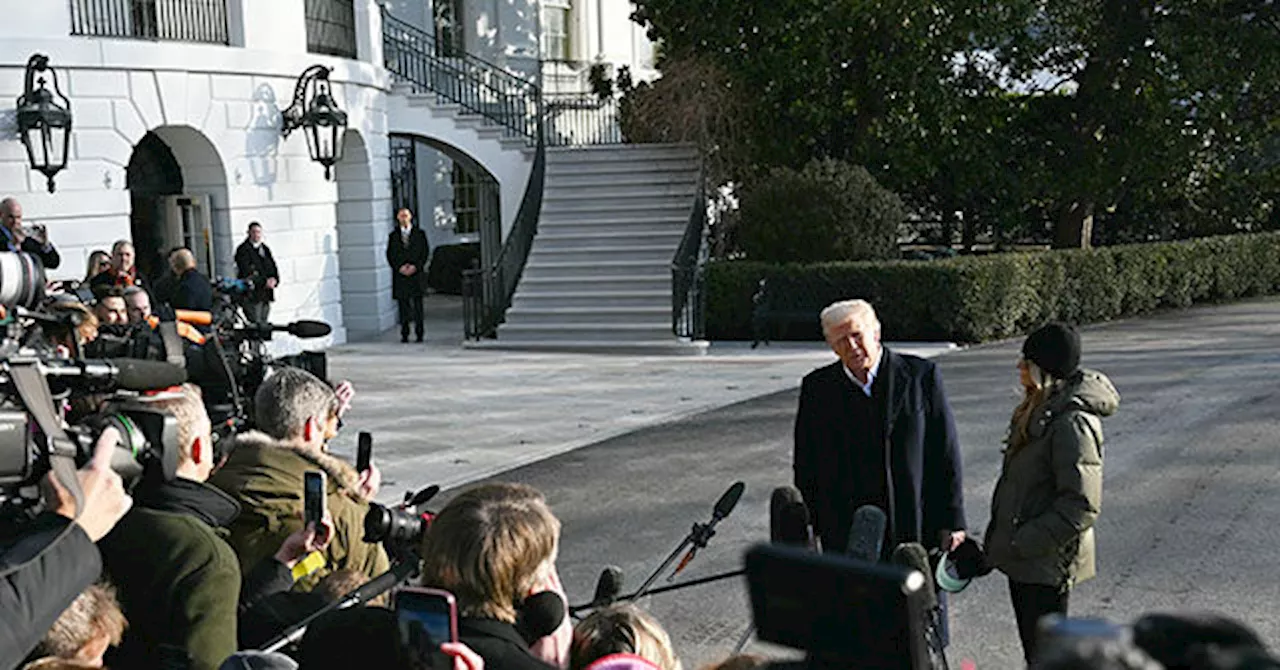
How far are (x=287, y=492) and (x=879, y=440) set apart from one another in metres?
2.22

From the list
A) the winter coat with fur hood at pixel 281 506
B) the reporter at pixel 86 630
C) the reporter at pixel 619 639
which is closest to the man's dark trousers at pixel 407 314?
the winter coat with fur hood at pixel 281 506

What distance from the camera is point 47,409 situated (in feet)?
8.59

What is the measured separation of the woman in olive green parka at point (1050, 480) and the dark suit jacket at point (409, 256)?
15.1 metres

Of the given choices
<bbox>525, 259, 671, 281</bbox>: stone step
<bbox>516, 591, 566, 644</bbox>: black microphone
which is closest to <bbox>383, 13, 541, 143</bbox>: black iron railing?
<bbox>525, 259, 671, 281</bbox>: stone step

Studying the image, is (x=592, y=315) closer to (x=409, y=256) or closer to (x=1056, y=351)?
(x=409, y=256)

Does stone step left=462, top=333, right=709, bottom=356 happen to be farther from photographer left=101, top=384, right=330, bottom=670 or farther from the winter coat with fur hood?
photographer left=101, top=384, right=330, bottom=670

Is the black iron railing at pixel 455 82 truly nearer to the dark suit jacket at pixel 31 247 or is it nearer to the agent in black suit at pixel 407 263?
the agent in black suit at pixel 407 263

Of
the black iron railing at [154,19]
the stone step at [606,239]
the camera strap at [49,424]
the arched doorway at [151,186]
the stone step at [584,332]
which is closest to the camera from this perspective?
the camera strap at [49,424]

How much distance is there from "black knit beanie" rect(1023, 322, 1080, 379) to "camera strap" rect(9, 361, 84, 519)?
3.44 m

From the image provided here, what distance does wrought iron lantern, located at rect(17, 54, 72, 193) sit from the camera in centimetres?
1453

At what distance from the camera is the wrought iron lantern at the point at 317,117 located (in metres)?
17.9

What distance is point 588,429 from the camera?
12789 mm

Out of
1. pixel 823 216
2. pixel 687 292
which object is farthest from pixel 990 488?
pixel 823 216

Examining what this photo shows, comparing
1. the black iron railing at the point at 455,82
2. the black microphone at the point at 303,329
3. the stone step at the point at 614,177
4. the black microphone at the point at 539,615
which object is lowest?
the black microphone at the point at 539,615
